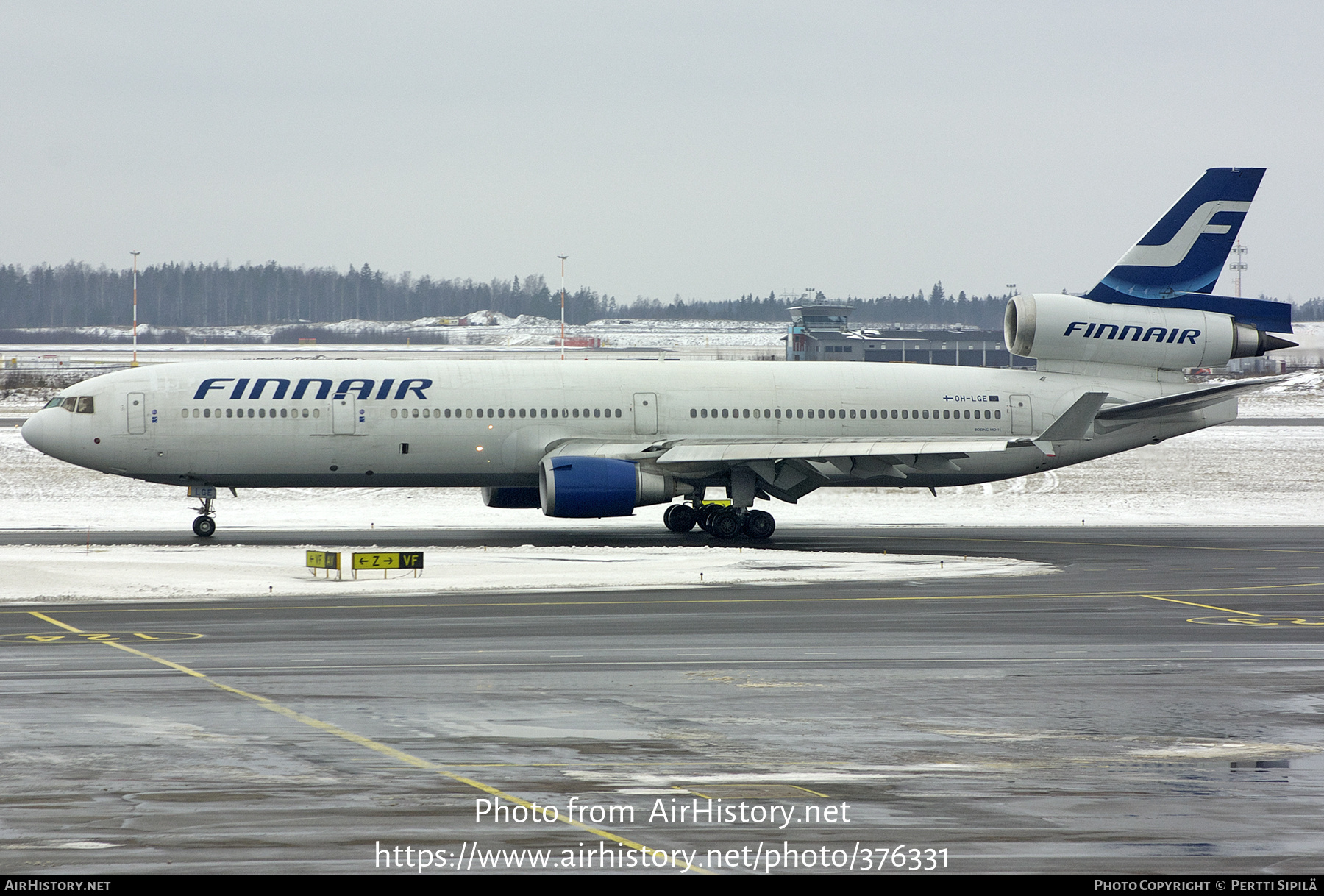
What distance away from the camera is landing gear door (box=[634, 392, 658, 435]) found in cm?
3606

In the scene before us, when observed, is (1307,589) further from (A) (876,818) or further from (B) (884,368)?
(A) (876,818)

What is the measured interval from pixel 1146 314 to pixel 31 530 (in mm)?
32527

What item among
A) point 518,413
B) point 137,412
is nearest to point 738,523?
point 518,413

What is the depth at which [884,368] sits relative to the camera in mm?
38094

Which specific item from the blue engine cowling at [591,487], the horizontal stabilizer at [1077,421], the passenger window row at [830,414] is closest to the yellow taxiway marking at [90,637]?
the blue engine cowling at [591,487]

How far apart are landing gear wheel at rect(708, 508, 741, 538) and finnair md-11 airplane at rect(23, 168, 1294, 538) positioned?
0.15ft

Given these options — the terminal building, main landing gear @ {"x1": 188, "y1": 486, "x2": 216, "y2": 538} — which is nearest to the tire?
main landing gear @ {"x1": 188, "y1": 486, "x2": 216, "y2": 538}

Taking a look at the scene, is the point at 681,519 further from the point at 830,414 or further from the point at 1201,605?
the point at 1201,605

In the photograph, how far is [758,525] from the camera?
34.6m

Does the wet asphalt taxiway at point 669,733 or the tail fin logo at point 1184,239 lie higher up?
the tail fin logo at point 1184,239

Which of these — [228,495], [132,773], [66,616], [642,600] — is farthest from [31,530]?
[132,773]

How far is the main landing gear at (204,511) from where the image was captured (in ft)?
112

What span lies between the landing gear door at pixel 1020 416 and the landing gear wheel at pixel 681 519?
963 cm

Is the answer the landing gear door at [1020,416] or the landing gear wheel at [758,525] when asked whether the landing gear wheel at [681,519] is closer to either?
the landing gear wheel at [758,525]
